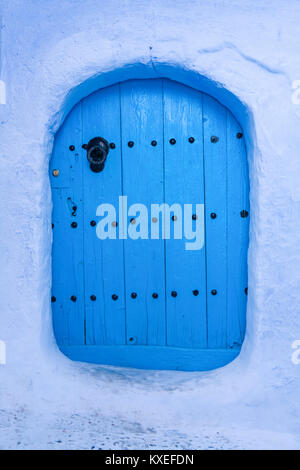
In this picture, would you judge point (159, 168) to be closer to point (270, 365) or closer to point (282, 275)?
point (282, 275)

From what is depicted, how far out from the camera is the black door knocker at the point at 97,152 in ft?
5.50

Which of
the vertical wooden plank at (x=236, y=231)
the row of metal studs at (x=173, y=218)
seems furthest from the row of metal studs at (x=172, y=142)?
the row of metal studs at (x=173, y=218)

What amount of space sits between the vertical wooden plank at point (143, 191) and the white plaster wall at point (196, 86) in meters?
0.12

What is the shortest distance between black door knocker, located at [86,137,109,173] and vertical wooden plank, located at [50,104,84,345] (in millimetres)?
61

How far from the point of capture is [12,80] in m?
1.60

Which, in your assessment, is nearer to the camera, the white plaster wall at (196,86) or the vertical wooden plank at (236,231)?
the white plaster wall at (196,86)

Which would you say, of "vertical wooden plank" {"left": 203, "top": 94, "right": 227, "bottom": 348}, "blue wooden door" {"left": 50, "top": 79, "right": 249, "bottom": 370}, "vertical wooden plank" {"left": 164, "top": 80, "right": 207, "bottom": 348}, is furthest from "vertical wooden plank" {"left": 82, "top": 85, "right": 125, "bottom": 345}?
"vertical wooden plank" {"left": 203, "top": 94, "right": 227, "bottom": 348}

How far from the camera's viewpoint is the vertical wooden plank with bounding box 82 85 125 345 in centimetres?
170

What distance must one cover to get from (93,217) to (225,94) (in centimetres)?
72

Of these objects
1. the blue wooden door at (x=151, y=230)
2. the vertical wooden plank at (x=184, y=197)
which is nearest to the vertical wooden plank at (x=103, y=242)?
the blue wooden door at (x=151, y=230)

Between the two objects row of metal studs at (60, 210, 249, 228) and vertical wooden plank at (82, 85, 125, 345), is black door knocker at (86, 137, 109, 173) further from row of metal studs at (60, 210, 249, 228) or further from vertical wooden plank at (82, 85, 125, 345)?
row of metal studs at (60, 210, 249, 228)

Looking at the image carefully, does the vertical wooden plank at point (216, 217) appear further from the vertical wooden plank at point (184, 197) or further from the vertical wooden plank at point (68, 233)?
the vertical wooden plank at point (68, 233)

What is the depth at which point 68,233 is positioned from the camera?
5.70 feet

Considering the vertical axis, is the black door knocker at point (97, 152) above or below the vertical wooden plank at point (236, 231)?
above
